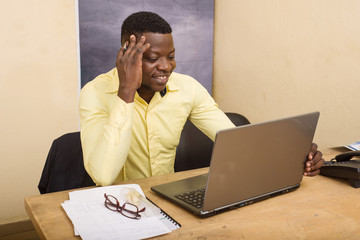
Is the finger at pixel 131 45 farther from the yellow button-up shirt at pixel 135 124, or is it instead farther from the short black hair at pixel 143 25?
the yellow button-up shirt at pixel 135 124

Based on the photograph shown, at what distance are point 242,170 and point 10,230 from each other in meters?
1.98

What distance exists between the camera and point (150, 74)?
140 cm

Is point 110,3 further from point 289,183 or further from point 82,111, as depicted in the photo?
point 289,183

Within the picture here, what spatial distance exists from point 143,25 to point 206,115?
1.67 ft

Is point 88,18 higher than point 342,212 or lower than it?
higher

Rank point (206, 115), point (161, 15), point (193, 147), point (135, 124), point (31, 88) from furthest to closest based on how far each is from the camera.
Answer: point (161, 15) → point (31, 88) → point (193, 147) → point (206, 115) → point (135, 124)

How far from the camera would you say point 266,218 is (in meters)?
0.98

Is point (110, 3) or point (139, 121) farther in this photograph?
point (110, 3)

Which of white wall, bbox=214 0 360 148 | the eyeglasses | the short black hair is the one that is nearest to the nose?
the short black hair

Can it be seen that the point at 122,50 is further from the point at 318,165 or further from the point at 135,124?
the point at 318,165

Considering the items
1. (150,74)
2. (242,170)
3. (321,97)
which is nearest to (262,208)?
(242,170)

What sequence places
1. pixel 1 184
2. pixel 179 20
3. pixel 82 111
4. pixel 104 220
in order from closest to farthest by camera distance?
pixel 104 220 < pixel 82 111 < pixel 1 184 < pixel 179 20

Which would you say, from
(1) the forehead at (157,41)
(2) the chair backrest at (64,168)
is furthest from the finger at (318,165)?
(2) the chair backrest at (64,168)

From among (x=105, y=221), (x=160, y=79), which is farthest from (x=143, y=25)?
(x=105, y=221)
